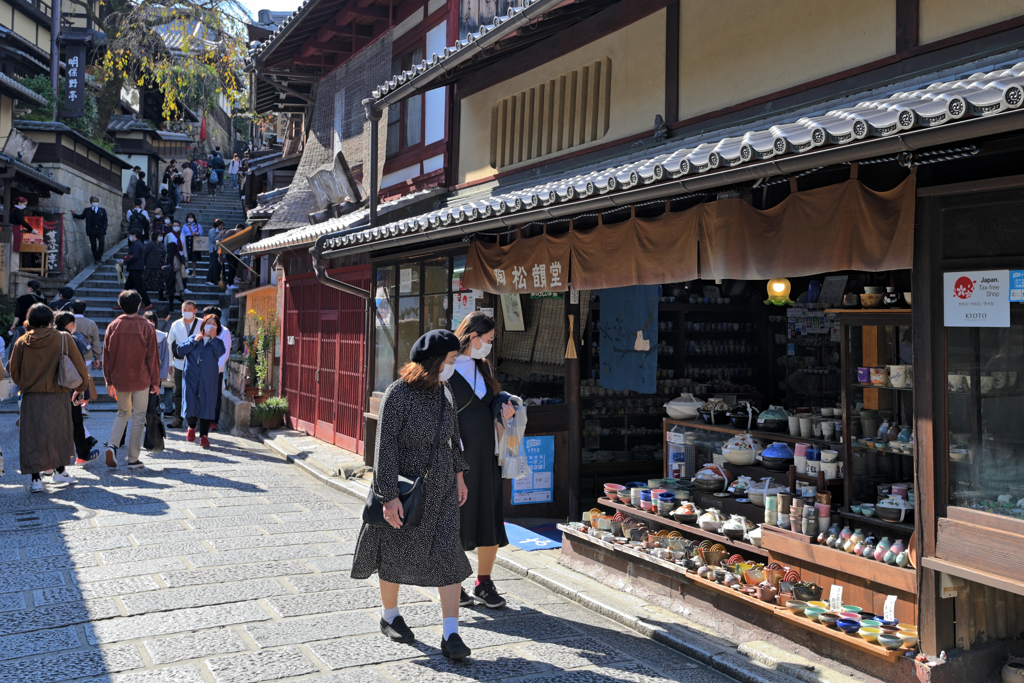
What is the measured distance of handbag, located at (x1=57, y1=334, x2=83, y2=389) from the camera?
10.1 meters

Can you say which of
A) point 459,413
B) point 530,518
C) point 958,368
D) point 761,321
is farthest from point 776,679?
point 761,321

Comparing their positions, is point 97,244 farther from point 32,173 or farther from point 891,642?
point 891,642

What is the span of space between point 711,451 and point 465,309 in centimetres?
387

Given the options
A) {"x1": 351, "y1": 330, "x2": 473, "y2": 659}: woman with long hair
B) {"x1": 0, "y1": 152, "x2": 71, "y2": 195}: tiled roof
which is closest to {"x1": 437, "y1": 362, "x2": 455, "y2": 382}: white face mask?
{"x1": 351, "y1": 330, "x2": 473, "y2": 659}: woman with long hair

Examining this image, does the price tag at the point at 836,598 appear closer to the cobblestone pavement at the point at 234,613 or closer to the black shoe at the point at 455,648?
the cobblestone pavement at the point at 234,613

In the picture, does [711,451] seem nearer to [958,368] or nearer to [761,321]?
[958,368]

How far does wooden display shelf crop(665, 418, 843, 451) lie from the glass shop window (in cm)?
166

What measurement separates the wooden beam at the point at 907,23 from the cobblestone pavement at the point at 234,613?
4.55 metres

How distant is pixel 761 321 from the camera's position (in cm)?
1294

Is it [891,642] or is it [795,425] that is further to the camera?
[795,425]

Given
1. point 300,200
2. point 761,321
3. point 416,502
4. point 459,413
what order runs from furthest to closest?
point 300,200 < point 761,321 < point 459,413 < point 416,502

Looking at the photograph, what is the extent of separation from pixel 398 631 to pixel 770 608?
8.67 ft

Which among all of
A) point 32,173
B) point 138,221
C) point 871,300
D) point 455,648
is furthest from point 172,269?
point 871,300

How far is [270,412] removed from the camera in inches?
686
